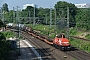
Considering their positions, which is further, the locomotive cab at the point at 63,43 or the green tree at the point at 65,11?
the green tree at the point at 65,11

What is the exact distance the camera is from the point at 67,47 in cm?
3972

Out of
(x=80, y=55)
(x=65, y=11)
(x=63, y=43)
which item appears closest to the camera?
(x=80, y=55)

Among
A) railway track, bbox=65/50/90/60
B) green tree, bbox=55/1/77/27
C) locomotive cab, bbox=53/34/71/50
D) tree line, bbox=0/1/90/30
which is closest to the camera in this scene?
railway track, bbox=65/50/90/60

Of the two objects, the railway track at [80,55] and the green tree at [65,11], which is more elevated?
the green tree at [65,11]

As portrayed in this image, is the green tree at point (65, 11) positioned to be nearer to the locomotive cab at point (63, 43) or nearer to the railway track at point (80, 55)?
the locomotive cab at point (63, 43)

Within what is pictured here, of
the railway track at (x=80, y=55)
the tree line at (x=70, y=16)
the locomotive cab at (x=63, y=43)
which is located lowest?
the railway track at (x=80, y=55)

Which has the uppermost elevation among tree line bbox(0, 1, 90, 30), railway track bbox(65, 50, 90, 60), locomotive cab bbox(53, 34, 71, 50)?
tree line bbox(0, 1, 90, 30)

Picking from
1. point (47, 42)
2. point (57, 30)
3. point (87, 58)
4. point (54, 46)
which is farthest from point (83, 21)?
point (87, 58)

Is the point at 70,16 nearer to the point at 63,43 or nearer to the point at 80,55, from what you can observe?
the point at 63,43

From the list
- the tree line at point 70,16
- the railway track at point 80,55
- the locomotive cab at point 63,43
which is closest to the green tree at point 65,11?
the tree line at point 70,16

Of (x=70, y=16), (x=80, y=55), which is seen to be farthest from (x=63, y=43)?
(x=70, y=16)

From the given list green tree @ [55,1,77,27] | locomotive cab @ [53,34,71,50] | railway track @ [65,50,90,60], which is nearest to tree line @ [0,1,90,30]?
green tree @ [55,1,77,27]

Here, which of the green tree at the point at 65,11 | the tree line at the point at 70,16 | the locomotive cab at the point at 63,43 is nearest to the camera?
the locomotive cab at the point at 63,43

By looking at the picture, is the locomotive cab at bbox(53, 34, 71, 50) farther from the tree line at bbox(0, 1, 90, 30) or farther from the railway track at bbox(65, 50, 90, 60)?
the tree line at bbox(0, 1, 90, 30)
